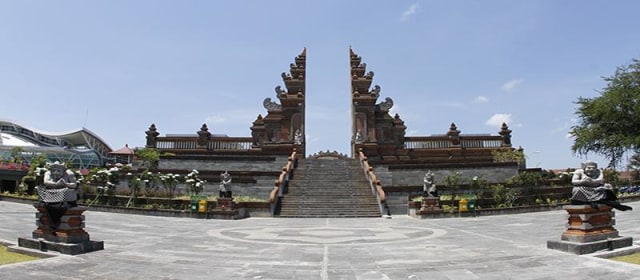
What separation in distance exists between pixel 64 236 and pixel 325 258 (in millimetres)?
5967

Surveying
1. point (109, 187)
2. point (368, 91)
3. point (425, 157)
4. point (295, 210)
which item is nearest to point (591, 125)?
point (425, 157)

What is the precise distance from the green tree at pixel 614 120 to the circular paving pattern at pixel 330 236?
27.0 metres

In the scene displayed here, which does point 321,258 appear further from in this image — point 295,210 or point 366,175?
point 366,175

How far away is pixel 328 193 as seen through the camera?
27953 millimetres

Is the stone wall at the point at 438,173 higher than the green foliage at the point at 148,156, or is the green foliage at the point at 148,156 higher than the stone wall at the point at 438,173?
the green foliage at the point at 148,156

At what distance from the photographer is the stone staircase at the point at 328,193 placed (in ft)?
80.8

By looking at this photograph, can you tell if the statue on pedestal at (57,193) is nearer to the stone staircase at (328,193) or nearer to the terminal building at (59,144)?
the stone staircase at (328,193)

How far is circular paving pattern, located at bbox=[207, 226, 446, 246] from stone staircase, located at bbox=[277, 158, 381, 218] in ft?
25.8

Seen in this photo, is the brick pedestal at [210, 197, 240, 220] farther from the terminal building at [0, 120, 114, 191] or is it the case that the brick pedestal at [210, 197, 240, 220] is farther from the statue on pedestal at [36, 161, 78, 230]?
the terminal building at [0, 120, 114, 191]

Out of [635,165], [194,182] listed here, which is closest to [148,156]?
[194,182]

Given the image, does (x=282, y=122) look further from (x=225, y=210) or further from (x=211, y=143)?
(x=225, y=210)

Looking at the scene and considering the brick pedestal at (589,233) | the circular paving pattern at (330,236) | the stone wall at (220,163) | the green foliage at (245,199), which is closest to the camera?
the brick pedestal at (589,233)

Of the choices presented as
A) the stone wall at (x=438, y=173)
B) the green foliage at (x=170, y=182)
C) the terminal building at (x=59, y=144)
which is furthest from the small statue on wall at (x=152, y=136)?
the terminal building at (x=59, y=144)

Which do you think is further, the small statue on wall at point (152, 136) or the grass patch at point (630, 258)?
the small statue on wall at point (152, 136)
